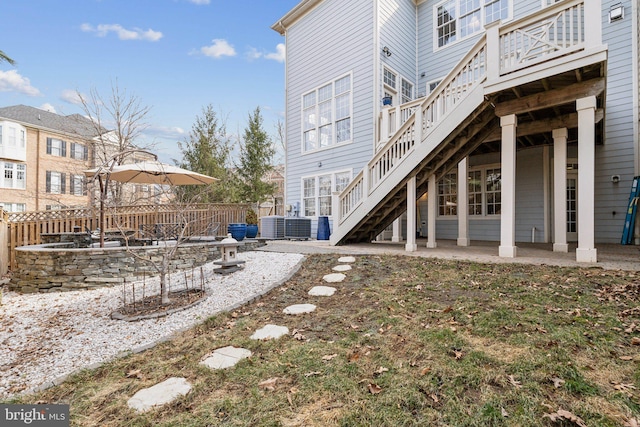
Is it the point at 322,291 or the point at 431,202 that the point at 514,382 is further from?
the point at 431,202

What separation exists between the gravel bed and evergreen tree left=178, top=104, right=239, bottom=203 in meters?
10.7

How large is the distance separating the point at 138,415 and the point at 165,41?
56.4 feet

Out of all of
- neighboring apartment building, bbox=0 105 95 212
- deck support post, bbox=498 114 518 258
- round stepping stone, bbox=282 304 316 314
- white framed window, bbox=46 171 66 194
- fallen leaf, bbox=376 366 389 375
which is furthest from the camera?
white framed window, bbox=46 171 66 194

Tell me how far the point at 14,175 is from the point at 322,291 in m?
24.1

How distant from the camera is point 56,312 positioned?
4.75m

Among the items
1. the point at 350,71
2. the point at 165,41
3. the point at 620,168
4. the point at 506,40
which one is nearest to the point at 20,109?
the point at 165,41

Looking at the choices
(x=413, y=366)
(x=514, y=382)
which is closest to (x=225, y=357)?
(x=413, y=366)

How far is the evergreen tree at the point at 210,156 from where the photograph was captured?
16562 millimetres

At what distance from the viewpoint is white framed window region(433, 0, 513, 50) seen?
900 centimetres

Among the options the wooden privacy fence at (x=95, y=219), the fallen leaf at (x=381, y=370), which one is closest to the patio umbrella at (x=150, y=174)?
the wooden privacy fence at (x=95, y=219)

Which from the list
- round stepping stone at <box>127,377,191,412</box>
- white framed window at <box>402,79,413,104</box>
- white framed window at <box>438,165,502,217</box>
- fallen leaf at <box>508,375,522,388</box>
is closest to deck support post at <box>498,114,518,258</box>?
white framed window at <box>438,165,502,217</box>

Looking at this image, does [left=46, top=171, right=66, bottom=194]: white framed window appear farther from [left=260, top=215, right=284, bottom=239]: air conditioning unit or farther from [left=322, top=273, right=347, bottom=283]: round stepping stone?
[left=322, top=273, right=347, bottom=283]: round stepping stone

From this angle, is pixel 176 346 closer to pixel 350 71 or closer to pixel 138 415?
pixel 138 415

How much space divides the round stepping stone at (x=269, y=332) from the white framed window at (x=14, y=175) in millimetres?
24080
